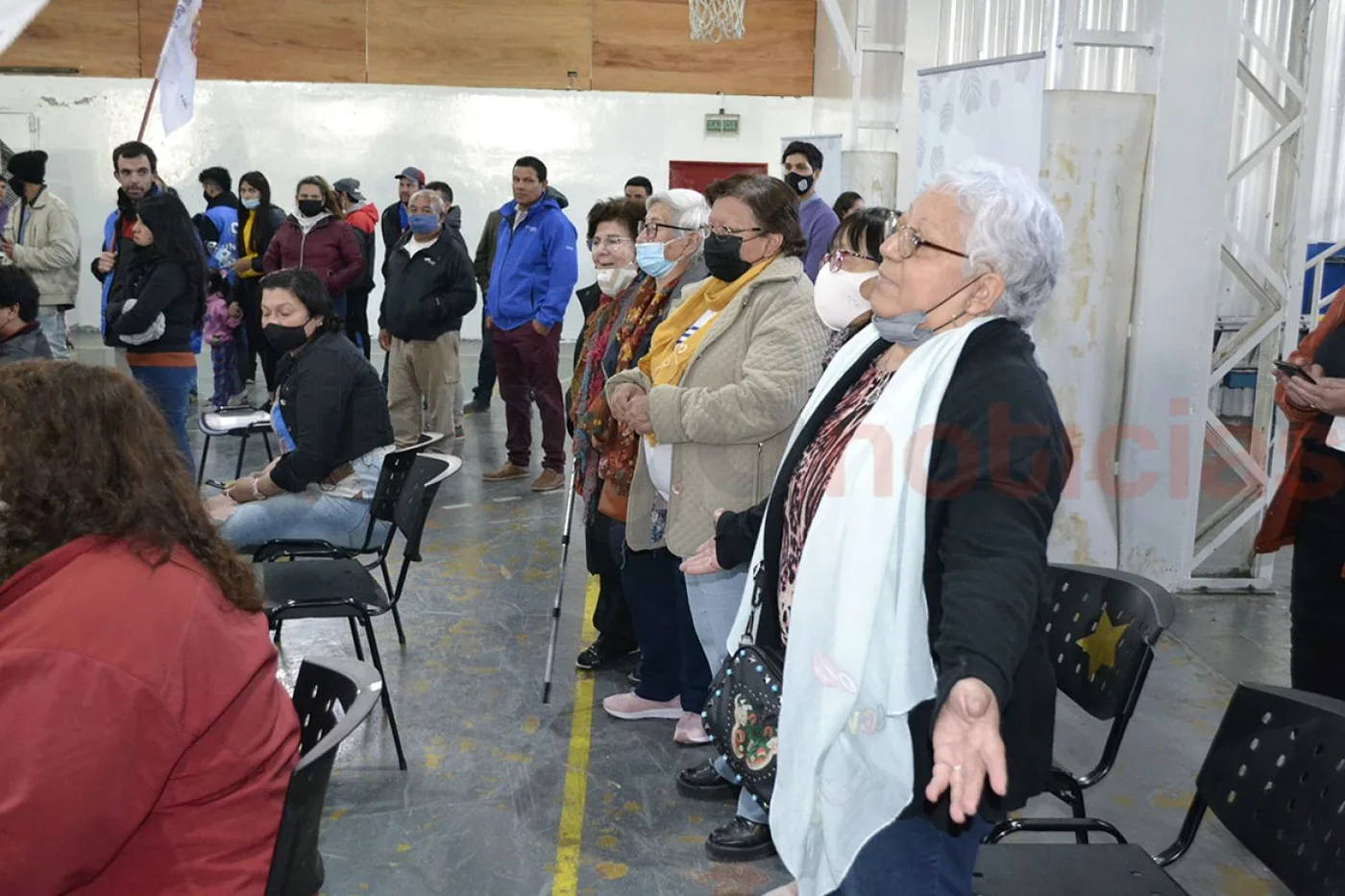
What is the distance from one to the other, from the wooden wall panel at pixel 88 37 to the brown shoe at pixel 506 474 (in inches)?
328

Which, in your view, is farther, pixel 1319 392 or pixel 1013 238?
pixel 1319 392

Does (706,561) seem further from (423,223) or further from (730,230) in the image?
(423,223)

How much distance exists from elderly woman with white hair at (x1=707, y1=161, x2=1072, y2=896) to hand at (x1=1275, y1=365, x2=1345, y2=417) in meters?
1.56

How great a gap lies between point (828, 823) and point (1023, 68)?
11.8 feet

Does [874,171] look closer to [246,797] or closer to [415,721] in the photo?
[415,721]

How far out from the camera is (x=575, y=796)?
10.9 ft

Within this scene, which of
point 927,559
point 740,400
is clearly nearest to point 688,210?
point 740,400

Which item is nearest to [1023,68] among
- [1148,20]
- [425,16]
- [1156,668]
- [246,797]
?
[1148,20]

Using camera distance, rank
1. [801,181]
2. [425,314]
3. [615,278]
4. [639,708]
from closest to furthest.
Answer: [639,708]
[615,278]
[801,181]
[425,314]

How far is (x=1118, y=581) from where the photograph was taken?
240 centimetres

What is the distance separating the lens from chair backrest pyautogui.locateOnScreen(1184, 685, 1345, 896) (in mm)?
1717

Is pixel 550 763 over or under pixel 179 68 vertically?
under

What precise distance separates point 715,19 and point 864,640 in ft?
37.6

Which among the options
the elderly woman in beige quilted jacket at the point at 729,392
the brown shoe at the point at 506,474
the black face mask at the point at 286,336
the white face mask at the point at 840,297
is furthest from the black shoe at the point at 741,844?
the brown shoe at the point at 506,474
